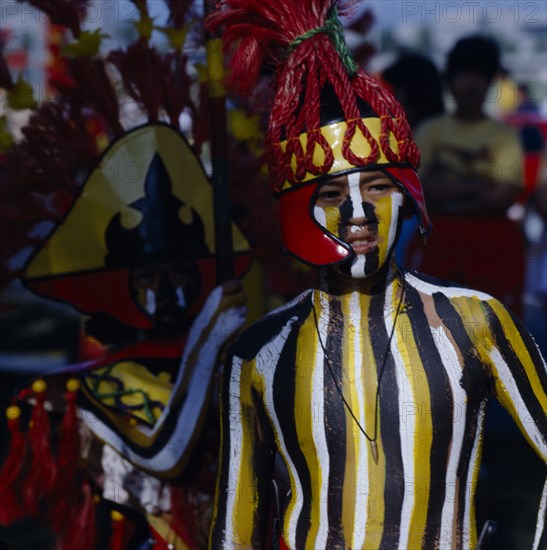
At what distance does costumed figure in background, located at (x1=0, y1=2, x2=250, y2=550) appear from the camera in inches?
91.7

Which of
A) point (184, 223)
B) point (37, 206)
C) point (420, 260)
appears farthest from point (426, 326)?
point (420, 260)

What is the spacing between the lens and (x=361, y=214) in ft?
5.53

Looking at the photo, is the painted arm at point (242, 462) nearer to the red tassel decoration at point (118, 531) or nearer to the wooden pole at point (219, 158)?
the wooden pole at point (219, 158)

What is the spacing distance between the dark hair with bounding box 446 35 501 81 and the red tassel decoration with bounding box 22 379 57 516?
2.45 meters

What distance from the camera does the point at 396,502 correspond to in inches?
66.6

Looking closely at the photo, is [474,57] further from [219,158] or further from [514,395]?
[514,395]

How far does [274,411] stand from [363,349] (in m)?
0.20

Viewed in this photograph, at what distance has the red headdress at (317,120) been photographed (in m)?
1.68

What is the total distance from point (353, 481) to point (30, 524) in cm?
231

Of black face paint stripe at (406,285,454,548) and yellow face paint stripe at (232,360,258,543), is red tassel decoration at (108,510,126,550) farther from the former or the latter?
black face paint stripe at (406,285,454,548)

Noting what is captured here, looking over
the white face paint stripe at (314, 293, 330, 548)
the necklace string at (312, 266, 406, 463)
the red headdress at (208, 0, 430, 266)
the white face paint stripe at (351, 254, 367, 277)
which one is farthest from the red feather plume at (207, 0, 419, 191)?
the white face paint stripe at (314, 293, 330, 548)

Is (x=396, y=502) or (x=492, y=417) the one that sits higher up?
(x=396, y=502)

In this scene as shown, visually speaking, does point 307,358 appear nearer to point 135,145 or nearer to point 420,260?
point 135,145

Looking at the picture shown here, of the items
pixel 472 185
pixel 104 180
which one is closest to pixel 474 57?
pixel 472 185
